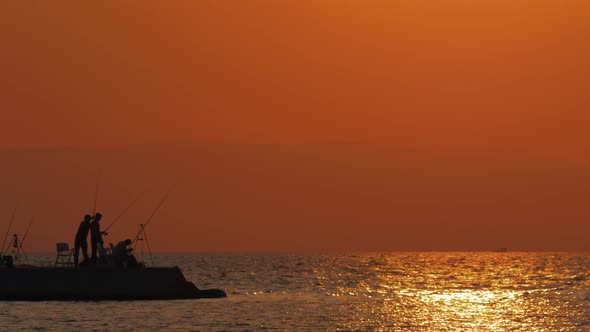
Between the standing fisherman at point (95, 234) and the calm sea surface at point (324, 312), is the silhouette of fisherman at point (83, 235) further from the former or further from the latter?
the calm sea surface at point (324, 312)

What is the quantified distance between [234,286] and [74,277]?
25831mm

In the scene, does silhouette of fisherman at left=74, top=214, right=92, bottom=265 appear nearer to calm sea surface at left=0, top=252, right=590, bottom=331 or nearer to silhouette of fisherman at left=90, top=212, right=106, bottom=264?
silhouette of fisherman at left=90, top=212, right=106, bottom=264

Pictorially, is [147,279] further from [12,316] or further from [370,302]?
[370,302]

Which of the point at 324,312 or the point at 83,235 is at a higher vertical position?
the point at 83,235

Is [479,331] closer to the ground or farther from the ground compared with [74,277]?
closer to the ground

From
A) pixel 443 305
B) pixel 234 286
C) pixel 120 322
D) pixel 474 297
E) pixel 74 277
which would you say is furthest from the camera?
pixel 234 286

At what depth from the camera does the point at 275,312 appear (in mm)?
51000

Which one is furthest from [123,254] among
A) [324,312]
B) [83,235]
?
[324,312]

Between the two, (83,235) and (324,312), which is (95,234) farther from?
(324,312)

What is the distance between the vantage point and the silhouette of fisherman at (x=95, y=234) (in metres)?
45.2

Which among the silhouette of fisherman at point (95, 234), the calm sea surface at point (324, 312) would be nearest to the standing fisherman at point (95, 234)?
the silhouette of fisherman at point (95, 234)

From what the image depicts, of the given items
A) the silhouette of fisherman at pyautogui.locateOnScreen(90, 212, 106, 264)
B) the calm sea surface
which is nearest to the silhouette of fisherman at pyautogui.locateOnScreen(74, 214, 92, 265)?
the silhouette of fisherman at pyautogui.locateOnScreen(90, 212, 106, 264)

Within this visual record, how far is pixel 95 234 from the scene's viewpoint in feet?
151

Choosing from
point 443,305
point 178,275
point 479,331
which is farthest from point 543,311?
point 178,275
